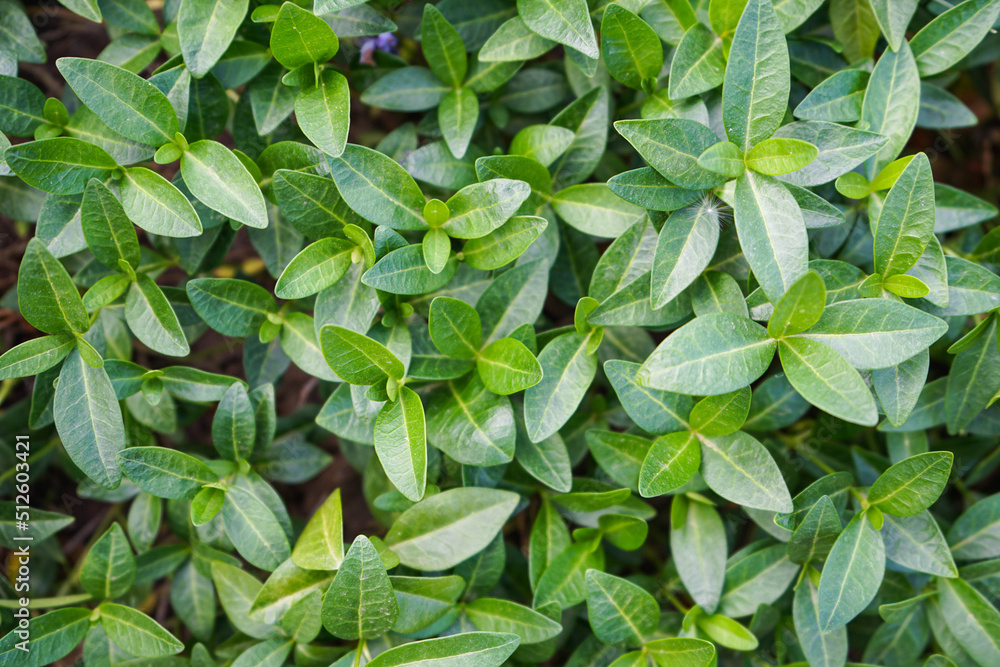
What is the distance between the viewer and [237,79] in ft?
5.72

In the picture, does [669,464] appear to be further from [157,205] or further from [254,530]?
[157,205]

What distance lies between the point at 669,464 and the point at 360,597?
79 cm

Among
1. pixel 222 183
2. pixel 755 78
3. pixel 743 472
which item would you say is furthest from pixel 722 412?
pixel 222 183

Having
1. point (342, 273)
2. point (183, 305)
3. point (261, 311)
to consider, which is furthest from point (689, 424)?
point (183, 305)

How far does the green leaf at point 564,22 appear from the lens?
4.89ft

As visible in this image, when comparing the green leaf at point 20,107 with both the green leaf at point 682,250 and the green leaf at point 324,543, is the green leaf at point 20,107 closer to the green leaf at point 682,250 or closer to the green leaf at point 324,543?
the green leaf at point 324,543

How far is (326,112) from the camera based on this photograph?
1.55 m

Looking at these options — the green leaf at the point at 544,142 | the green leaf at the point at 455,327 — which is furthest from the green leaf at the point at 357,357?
the green leaf at the point at 544,142

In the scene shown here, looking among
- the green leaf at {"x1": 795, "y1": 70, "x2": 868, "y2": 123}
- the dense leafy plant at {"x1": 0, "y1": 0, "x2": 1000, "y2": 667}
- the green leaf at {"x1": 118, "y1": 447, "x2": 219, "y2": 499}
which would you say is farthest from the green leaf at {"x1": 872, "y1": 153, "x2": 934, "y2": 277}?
the green leaf at {"x1": 118, "y1": 447, "x2": 219, "y2": 499}

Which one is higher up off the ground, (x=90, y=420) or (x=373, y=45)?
(x=373, y=45)

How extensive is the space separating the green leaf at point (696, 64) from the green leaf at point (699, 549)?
107 cm

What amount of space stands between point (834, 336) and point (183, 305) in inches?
65.7

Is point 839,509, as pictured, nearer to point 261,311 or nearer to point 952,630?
point 952,630

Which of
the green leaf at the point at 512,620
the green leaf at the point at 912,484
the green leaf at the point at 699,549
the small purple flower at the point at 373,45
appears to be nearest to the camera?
the green leaf at the point at 912,484
